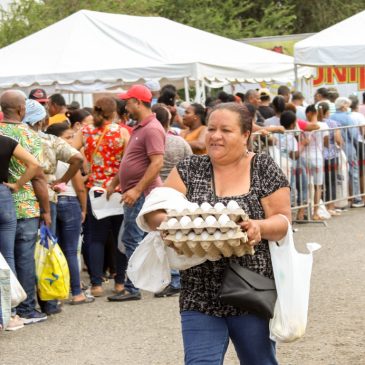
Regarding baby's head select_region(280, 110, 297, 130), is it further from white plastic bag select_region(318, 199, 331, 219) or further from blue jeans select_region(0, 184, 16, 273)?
blue jeans select_region(0, 184, 16, 273)

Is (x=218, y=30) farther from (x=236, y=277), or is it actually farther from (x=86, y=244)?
(x=236, y=277)

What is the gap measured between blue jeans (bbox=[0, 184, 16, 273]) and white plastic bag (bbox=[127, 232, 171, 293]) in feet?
9.87

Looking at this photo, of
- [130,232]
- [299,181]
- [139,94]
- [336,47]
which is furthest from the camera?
[336,47]

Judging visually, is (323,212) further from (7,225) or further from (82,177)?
(7,225)

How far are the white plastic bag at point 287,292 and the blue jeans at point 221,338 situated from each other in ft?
0.25

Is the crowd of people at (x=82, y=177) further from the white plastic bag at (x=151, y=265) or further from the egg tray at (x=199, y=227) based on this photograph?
the egg tray at (x=199, y=227)

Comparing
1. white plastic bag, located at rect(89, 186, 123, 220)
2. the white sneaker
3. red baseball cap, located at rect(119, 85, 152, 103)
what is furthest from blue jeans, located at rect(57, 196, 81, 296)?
red baseball cap, located at rect(119, 85, 152, 103)

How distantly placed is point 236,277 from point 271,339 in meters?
0.35

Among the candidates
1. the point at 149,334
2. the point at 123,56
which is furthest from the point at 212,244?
the point at 123,56

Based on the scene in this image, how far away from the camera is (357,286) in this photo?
30.4 feet

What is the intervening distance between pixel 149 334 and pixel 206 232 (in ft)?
11.7

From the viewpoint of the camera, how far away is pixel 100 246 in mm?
9258

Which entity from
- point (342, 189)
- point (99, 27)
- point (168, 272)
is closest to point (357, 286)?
point (168, 272)

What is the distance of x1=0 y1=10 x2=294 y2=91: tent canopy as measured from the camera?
51.8 feet
